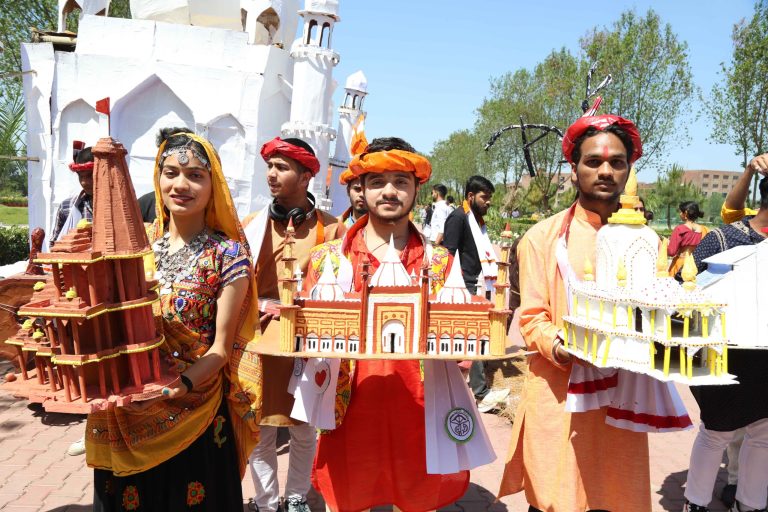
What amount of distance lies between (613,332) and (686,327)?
240 mm

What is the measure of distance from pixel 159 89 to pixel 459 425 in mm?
13959

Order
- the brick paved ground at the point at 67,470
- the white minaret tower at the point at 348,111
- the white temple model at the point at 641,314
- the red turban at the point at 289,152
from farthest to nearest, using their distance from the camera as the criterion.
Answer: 1. the white minaret tower at the point at 348,111
2. the brick paved ground at the point at 67,470
3. the red turban at the point at 289,152
4. the white temple model at the point at 641,314

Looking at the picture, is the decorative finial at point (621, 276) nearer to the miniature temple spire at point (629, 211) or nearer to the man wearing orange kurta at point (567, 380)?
the miniature temple spire at point (629, 211)

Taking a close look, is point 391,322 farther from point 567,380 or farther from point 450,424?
point 567,380

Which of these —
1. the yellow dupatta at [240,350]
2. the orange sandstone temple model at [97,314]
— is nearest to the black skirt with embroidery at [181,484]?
the yellow dupatta at [240,350]

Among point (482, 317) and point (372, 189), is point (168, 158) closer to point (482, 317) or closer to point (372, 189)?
point (372, 189)

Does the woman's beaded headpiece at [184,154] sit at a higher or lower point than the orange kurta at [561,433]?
higher

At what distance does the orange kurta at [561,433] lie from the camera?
2230mm

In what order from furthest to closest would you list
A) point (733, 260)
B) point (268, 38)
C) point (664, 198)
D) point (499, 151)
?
point (664, 198) → point (499, 151) → point (268, 38) → point (733, 260)

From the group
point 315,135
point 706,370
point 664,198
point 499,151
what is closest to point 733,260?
point 706,370

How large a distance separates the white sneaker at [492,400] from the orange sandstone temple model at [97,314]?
4502 millimetres

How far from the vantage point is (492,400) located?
18.9ft

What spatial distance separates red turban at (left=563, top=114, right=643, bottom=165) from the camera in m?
2.26

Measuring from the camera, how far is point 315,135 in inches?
587
